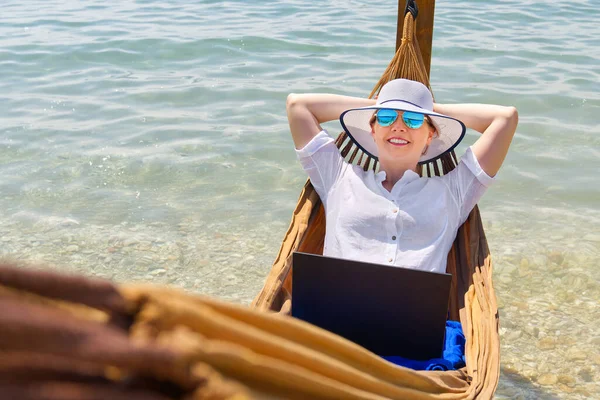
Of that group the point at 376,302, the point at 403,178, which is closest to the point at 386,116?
the point at 403,178

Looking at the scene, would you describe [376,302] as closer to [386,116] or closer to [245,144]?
[386,116]

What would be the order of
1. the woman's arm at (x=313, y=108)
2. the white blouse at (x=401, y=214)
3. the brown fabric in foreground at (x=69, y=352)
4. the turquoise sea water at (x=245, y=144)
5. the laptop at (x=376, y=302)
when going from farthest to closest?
the turquoise sea water at (x=245, y=144)
the woman's arm at (x=313, y=108)
the white blouse at (x=401, y=214)
the laptop at (x=376, y=302)
the brown fabric in foreground at (x=69, y=352)

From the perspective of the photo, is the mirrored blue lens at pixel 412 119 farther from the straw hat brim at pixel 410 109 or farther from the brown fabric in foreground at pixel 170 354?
the brown fabric in foreground at pixel 170 354

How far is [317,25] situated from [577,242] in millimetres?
6375

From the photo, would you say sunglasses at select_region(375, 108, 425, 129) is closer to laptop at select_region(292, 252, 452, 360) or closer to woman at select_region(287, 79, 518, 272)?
woman at select_region(287, 79, 518, 272)

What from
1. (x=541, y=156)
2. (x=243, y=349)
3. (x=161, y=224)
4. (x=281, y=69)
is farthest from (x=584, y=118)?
(x=243, y=349)

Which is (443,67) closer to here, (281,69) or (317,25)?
(281,69)

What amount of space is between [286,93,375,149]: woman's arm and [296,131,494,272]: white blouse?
280mm

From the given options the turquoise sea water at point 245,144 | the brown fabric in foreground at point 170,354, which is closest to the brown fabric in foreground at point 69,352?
the brown fabric in foreground at point 170,354

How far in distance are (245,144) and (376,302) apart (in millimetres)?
3960

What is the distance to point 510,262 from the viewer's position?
419 centimetres

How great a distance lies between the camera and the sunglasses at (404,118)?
2639mm

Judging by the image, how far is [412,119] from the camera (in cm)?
265

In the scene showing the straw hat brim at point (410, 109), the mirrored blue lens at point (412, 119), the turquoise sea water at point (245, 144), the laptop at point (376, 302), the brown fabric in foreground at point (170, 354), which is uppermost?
the brown fabric in foreground at point (170, 354)
